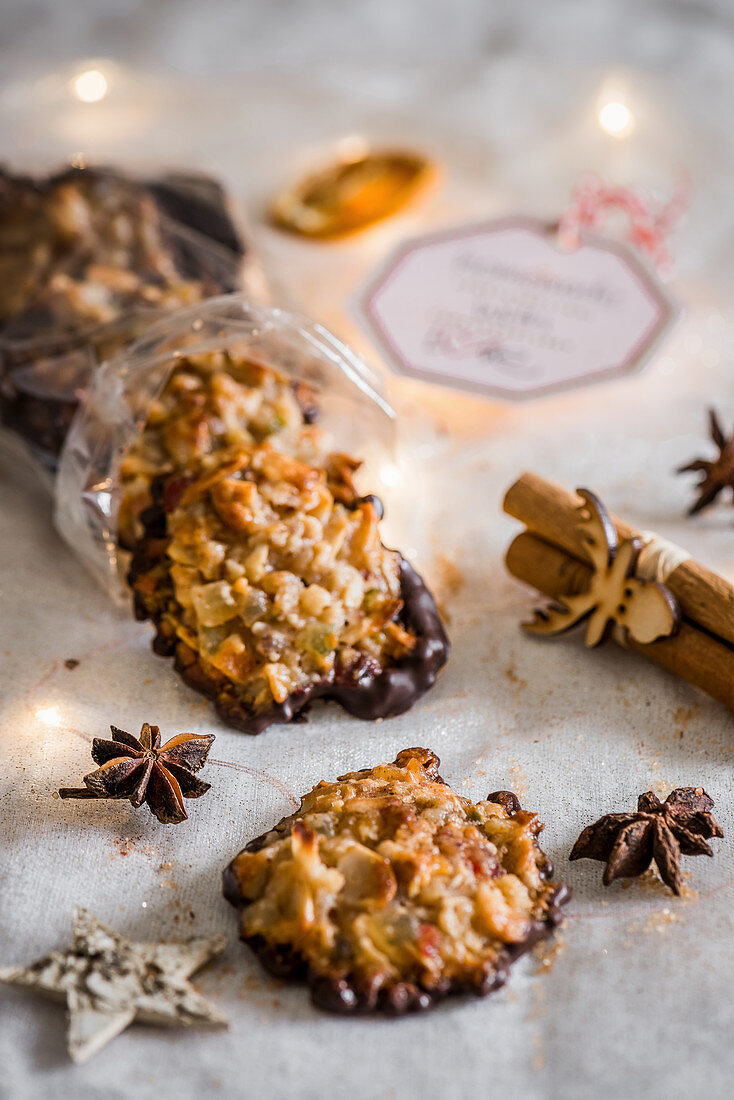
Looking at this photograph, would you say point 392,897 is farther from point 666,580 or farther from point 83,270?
point 83,270

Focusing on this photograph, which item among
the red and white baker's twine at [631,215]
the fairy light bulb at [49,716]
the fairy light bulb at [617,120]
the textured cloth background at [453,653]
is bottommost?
the fairy light bulb at [49,716]

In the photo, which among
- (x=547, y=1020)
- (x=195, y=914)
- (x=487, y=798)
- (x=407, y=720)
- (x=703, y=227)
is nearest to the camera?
(x=547, y=1020)

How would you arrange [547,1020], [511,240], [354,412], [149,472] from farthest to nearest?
[511,240]
[354,412]
[149,472]
[547,1020]

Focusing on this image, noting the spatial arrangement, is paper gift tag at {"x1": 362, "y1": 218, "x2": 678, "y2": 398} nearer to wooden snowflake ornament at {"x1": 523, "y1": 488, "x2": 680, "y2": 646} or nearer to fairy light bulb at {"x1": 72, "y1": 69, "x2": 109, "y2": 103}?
wooden snowflake ornament at {"x1": 523, "y1": 488, "x2": 680, "y2": 646}

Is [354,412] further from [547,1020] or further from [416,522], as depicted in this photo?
[547,1020]

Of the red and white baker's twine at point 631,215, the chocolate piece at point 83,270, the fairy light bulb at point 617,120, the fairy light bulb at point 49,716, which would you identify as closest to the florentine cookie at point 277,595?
the fairy light bulb at point 49,716

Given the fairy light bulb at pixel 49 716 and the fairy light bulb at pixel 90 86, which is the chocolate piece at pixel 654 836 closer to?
the fairy light bulb at pixel 49 716

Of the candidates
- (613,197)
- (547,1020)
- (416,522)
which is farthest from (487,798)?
(613,197)

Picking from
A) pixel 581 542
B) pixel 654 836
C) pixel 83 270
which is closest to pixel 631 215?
pixel 581 542
